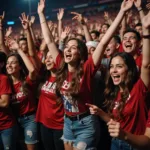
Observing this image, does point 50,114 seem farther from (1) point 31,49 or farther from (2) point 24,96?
(1) point 31,49

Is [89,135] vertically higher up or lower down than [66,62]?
lower down

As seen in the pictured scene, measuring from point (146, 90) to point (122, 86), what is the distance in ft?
1.06

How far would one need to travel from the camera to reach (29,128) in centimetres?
315

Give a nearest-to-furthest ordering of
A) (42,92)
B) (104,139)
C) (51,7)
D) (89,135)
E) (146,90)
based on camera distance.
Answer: (146,90) < (89,135) < (42,92) < (104,139) < (51,7)

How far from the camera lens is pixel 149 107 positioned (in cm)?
210

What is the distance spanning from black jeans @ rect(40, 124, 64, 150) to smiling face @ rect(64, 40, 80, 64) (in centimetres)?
89

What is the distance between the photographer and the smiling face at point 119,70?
7.49 ft

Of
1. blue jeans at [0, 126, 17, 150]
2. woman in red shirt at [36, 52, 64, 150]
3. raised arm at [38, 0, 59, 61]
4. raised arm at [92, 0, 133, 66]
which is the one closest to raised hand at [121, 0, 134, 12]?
raised arm at [92, 0, 133, 66]

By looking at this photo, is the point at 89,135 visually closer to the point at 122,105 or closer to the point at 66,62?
the point at 122,105

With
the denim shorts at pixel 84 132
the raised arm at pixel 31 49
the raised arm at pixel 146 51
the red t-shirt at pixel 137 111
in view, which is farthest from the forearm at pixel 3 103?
the raised arm at pixel 146 51

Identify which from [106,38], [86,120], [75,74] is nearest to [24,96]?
[75,74]

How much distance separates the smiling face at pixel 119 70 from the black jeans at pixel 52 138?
107 centimetres

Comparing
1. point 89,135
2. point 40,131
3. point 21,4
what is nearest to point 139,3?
point 89,135

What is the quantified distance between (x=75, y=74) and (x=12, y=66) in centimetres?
99
